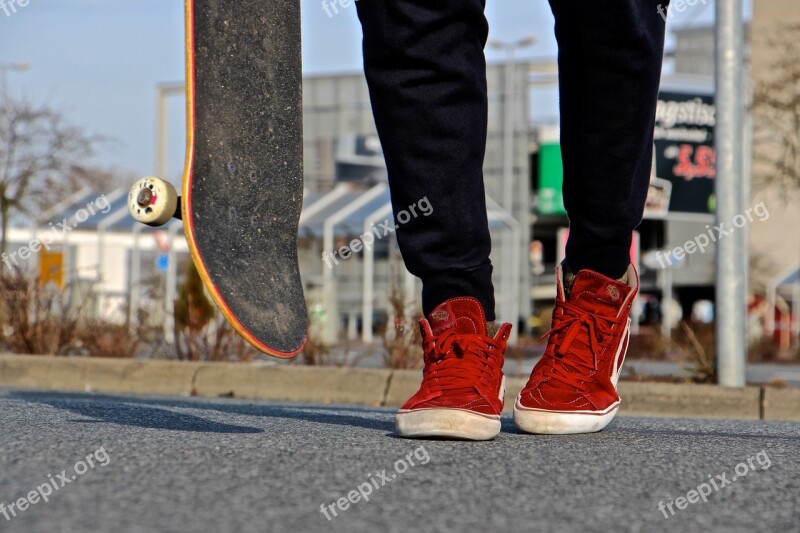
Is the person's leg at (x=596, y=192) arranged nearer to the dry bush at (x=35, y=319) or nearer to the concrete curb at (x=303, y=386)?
the concrete curb at (x=303, y=386)

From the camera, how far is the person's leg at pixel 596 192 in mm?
2434

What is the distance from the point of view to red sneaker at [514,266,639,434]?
8.14 ft

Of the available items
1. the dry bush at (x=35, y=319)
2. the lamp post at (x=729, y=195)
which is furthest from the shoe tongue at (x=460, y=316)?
the dry bush at (x=35, y=319)

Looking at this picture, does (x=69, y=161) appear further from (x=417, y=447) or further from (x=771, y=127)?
(x=417, y=447)

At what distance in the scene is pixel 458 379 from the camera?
2387 millimetres

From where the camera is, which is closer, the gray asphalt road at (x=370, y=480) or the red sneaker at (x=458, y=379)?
the gray asphalt road at (x=370, y=480)

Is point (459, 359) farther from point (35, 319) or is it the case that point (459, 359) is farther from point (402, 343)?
point (35, 319)

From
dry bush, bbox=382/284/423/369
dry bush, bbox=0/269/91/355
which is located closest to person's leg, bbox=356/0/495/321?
dry bush, bbox=382/284/423/369

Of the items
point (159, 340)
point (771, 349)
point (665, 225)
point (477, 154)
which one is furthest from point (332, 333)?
point (665, 225)

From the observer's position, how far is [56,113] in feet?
75.1

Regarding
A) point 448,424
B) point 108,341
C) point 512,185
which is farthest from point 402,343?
point 512,185

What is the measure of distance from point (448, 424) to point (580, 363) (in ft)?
1.38

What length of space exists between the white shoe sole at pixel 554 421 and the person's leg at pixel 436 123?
0.84 ft

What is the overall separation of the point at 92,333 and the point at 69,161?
15688 millimetres
